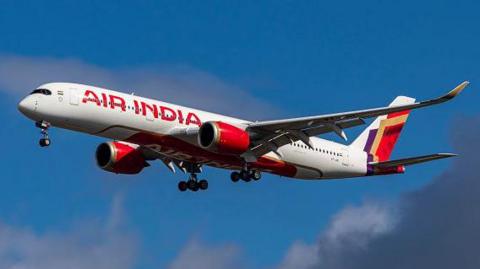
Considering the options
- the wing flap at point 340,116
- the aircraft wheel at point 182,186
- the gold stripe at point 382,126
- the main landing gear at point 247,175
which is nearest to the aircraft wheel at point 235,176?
the main landing gear at point 247,175

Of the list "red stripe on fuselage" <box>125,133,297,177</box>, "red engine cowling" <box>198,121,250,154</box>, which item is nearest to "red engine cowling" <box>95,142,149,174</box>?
"red stripe on fuselage" <box>125,133,297,177</box>

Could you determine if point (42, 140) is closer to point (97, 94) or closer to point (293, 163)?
point (97, 94)

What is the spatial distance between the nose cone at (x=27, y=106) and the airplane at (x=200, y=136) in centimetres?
5

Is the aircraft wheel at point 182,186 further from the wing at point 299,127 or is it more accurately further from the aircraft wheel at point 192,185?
the wing at point 299,127

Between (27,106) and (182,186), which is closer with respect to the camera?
(27,106)

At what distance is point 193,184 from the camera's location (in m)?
71.2

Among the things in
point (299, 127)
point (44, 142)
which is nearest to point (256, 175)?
point (299, 127)

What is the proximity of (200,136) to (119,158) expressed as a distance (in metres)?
8.58

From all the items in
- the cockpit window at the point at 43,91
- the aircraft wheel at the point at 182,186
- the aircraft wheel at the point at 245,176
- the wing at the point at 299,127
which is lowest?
the aircraft wheel at the point at 245,176

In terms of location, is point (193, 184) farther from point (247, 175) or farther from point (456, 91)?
point (456, 91)

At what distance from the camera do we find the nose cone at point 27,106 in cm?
6197

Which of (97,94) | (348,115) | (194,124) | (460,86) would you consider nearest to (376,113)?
(348,115)

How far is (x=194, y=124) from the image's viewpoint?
66062 millimetres

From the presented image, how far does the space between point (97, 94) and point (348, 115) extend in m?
13.0
